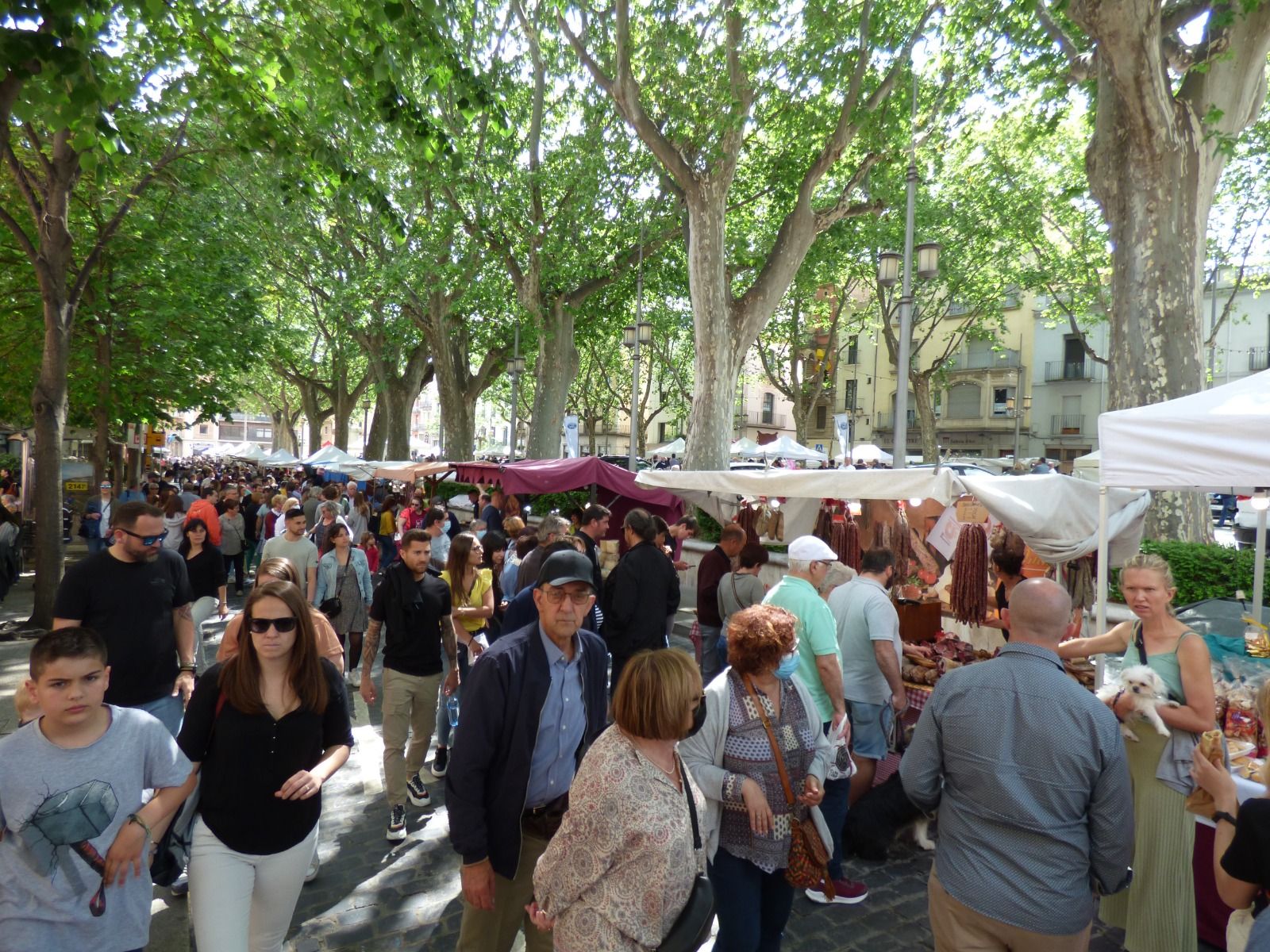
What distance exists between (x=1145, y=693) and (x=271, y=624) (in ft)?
11.6

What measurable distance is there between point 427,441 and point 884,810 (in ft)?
359

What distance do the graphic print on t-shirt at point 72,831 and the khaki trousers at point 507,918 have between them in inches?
44.3

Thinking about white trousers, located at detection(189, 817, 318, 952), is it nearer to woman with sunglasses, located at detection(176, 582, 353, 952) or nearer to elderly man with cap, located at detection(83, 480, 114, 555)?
woman with sunglasses, located at detection(176, 582, 353, 952)

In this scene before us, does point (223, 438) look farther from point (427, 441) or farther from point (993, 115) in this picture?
point (993, 115)

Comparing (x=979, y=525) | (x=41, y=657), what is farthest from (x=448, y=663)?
(x=979, y=525)

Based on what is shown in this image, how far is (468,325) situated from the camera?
24922 millimetres

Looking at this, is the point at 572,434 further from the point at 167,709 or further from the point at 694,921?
the point at 694,921

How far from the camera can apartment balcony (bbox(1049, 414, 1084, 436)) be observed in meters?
41.8

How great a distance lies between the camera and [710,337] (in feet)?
44.1

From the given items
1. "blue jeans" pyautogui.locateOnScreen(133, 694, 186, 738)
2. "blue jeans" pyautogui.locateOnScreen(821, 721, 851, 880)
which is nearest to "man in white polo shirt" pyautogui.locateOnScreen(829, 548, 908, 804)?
"blue jeans" pyautogui.locateOnScreen(821, 721, 851, 880)

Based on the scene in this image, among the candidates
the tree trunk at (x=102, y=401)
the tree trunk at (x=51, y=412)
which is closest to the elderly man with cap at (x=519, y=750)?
the tree trunk at (x=51, y=412)

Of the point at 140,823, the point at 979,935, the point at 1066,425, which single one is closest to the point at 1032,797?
the point at 979,935

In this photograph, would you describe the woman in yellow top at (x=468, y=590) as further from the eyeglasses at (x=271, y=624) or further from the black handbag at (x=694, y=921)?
the black handbag at (x=694, y=921)

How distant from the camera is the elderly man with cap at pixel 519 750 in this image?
2605 millimetres
